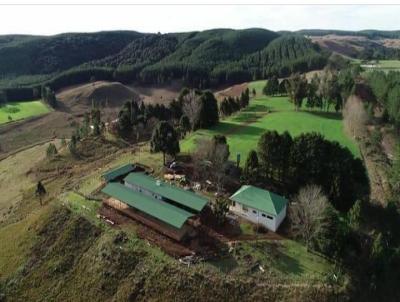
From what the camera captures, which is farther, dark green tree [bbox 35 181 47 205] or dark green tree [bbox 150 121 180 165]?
dark green tree [bbox 150 121 180 165]

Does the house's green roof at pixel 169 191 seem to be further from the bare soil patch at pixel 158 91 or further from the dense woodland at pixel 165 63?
the dense woodland at pixel 165 63

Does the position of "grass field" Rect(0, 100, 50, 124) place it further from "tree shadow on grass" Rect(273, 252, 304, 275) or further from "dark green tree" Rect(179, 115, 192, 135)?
"tree shadow on grass" Rect(273, 252, 304, 275)

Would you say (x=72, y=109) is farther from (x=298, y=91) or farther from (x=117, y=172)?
(x=117, y=172)

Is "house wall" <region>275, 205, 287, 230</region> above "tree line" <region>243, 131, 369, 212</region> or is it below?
below

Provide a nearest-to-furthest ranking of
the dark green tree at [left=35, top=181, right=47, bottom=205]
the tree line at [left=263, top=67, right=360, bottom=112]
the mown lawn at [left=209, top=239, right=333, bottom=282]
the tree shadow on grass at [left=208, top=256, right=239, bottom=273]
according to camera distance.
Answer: the mown lawn at [left=209, top=239, right=333, bottom=282], the tree shadow on grass at [left=208, top=256, right=239, bottom=273], the dark green tree at [left=35, top=181, right=47, bottom=205], the tree line at [left=263, top=67, right=360, bottom=112]

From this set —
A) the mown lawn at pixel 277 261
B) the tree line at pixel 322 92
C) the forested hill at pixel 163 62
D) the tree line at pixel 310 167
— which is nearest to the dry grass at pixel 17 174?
the mown lawn at pixel 277 261

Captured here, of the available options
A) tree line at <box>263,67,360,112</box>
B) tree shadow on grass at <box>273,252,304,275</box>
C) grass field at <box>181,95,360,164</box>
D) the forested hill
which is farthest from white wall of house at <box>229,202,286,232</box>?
the forested hill

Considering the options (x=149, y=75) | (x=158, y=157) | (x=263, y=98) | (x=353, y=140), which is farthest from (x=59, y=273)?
(x=149, y=75)

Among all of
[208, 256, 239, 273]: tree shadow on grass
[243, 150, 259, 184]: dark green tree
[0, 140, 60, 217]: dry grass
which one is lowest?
[0, 140, 60, 217]: dry grass

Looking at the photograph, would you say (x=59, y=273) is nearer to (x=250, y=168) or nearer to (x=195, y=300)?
(x=195, y=300)
